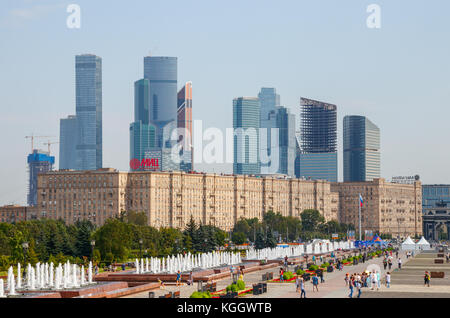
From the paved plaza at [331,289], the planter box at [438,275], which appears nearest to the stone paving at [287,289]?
the paved plaza at [331,289]

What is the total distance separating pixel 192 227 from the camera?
493ft

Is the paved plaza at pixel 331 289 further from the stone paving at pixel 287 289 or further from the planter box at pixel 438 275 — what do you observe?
the planter box at pixel 438 275

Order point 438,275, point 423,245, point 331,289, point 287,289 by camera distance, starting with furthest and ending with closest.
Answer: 1. point 423,245
2. point 438,275
3. point 331,289
4. point 287,289

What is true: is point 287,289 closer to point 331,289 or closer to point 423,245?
point 331,289

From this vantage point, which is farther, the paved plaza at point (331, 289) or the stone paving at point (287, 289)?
the paved plaza at point (331, 289)

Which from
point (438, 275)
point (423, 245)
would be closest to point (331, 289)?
point (438, 275)

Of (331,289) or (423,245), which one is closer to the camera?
Result: (331,289)

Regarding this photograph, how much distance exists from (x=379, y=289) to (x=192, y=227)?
84275 millimetres

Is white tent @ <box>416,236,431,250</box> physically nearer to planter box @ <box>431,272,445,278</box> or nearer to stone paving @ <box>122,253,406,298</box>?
stone paving @ <box>122,253,406,298</box>

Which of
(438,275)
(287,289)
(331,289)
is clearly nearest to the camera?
(287,289)

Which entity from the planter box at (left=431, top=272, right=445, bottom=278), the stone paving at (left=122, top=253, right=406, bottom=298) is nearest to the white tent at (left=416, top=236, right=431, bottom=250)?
the stone paving at (left=122, top=253, right=406, bottom=298)

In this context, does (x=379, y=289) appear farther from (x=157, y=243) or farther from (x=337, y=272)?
(x=157, y=243)

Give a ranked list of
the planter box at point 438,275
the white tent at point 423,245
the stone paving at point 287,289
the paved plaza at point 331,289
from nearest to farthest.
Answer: the stone paving at point 287,289 < the paved plaza at point 331,289 < the planter box at point 438,275 < the white tent at point 423,245
